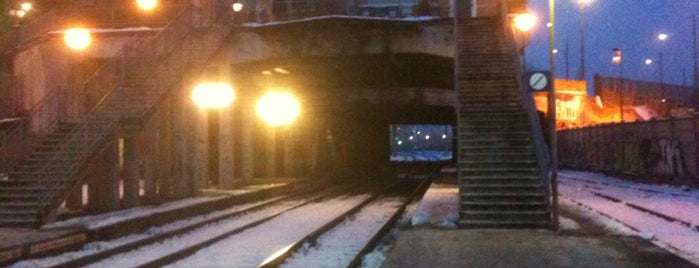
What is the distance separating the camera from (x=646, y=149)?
3769 centimetres

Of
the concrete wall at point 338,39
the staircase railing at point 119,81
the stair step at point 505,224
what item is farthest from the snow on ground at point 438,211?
the staircase railing at point 119,81

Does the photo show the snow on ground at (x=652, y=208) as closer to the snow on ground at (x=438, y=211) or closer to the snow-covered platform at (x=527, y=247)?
the snow-covered platform at (x=527, y=247)

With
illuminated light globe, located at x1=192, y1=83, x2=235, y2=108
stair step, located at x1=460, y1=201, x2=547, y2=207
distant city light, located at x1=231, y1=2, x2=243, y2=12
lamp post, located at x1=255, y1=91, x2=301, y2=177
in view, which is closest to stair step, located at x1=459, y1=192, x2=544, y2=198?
stair step, located at x1=460, y1=201, x2=547, y2=207

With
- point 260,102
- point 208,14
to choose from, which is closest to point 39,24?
point 208,14

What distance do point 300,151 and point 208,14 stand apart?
2047 cm

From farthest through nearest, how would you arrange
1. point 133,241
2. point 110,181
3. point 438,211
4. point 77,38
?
point 77,38 → point 110,181 → point 438,211 → point 133,241

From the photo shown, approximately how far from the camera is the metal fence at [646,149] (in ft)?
109

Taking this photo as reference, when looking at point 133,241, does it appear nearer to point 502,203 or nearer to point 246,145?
point 502,203

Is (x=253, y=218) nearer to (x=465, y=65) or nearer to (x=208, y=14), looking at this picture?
(x=465, y=65)

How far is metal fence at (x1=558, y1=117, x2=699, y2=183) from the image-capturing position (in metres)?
33.2

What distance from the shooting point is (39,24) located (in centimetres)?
3186

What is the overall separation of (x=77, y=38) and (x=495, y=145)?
15.3 meters

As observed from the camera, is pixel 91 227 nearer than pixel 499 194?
Yes

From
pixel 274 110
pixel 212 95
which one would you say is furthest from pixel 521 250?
pixel 274 110
